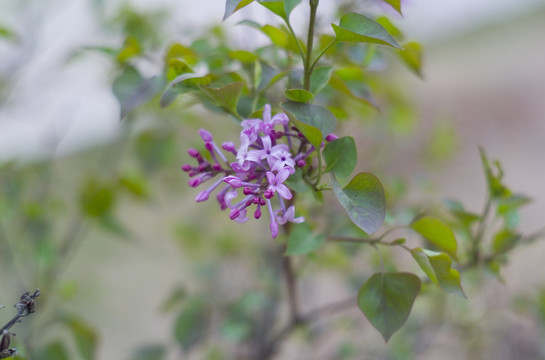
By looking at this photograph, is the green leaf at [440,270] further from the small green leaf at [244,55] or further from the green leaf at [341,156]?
the small green leaf at [244,55]

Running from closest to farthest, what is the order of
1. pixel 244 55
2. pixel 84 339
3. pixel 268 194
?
pixel 268 194, pixel 244 55, pixel 84 339

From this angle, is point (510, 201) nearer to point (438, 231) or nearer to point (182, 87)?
point (438, 231)

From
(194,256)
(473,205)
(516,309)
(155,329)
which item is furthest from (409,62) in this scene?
(473,205)

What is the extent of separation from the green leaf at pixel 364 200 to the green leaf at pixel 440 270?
0.05m

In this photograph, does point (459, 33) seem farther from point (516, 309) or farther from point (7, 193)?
point (7, 193)

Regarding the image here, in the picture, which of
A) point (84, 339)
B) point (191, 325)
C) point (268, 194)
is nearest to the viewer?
point (268, 194)

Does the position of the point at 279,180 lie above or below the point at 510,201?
above

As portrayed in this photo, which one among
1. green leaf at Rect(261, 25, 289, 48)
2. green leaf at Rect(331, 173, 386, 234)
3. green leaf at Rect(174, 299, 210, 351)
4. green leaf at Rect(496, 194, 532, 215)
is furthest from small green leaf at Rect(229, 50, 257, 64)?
green leaf at Rect(174, 299, 210, 351)

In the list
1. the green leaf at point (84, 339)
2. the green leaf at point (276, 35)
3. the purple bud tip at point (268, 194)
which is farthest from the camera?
the green leaf at point (84, 339)

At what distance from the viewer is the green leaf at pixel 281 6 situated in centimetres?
33

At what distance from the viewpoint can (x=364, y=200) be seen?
32cm

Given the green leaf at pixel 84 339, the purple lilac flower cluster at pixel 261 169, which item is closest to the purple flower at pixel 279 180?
the purple lilac flower cluster at pixel 261 169

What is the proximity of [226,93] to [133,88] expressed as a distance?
13 centimetres

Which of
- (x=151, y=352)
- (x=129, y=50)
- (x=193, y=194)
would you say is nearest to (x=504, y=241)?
(x=129, y=50)
